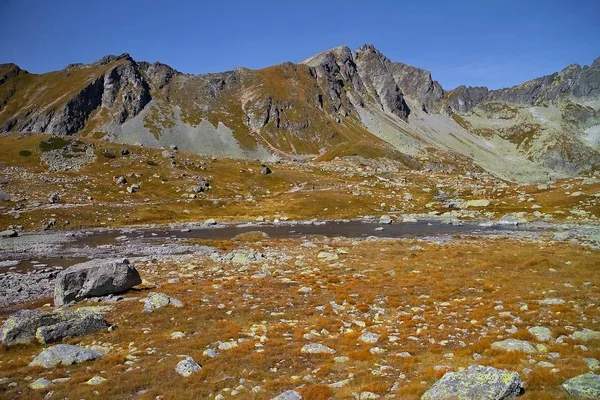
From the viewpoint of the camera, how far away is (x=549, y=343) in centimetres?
1547

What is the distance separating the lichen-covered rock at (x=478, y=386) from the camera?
33.8 ft

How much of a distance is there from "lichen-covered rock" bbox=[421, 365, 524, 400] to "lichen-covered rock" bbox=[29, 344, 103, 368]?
46.4 feet

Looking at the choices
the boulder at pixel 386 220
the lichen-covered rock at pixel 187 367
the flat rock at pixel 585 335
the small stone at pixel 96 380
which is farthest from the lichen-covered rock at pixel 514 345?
the boulder at pixel 386 220

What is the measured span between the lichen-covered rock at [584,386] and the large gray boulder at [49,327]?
67.8 ft

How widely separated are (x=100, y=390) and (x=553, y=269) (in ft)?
119

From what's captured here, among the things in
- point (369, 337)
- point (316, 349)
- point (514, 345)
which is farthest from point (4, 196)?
point (514, 345)

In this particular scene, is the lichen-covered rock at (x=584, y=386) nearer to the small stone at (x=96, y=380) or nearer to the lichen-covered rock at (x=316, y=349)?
the lichen-covered rock at (x=316, y=349)

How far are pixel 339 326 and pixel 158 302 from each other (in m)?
11.9

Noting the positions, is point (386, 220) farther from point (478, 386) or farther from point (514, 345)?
point (478, 386)

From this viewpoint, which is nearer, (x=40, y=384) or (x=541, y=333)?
(x=40, y=384)

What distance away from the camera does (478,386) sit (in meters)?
10.6

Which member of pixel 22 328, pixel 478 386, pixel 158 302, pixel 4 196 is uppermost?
pixel 4 196

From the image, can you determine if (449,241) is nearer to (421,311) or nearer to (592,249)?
(592,249)

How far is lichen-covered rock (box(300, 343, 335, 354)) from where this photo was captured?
54.5 ft
